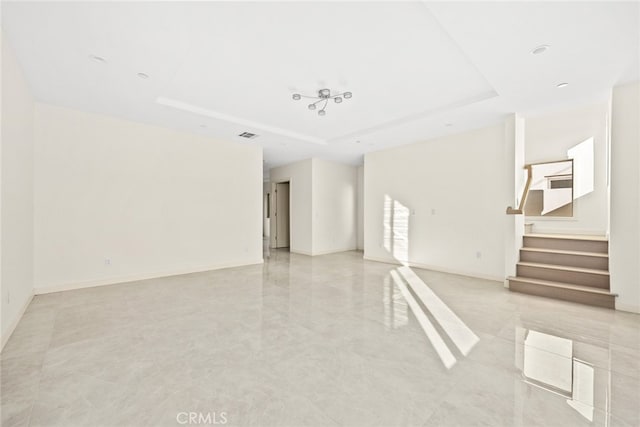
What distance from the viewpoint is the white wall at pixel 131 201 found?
403 cm

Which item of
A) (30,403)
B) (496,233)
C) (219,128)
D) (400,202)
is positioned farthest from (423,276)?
(30,403)

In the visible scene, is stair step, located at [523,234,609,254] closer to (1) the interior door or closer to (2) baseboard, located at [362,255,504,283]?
(2) baseboard, located at [362,255,504,283]

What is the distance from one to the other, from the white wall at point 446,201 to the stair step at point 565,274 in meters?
0.52

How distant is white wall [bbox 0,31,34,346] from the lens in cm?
251

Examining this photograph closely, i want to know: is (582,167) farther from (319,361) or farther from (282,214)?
(282,214)

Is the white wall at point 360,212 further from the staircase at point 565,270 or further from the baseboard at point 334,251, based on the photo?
the staircase at point 565,270

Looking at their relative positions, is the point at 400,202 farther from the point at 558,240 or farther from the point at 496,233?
the point at 558,240

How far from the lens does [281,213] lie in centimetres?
930

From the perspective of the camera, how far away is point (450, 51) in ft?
9.07

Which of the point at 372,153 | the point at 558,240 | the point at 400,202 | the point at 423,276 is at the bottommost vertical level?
the point at 423,276

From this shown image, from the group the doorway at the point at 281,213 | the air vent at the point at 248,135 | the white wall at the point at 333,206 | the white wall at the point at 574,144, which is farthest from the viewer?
the doorway at the point at 281,213

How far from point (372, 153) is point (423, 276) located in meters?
3.36

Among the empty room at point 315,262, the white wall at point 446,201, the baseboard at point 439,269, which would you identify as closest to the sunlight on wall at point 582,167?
the empty room at point 315,262

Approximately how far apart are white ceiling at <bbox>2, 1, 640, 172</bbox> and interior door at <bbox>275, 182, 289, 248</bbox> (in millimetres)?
4723
